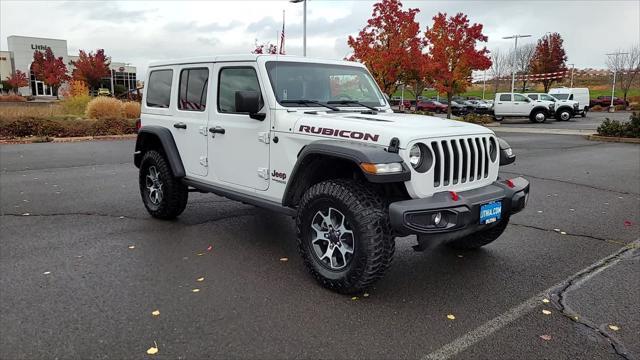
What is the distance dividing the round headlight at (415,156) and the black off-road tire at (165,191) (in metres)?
3.22

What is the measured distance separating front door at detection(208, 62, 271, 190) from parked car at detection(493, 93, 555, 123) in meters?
27.7

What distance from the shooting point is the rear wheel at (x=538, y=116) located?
95.2ft

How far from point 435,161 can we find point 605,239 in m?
3.08

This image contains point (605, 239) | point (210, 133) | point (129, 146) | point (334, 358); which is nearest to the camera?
point (334, 358)

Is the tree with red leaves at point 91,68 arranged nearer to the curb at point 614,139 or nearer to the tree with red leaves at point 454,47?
the tree with red leaves at point 454,47

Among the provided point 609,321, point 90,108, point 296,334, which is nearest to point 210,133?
point 296,334

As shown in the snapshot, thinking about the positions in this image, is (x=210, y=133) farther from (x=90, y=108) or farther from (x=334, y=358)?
(x=90, y=108)

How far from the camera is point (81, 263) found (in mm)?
4598

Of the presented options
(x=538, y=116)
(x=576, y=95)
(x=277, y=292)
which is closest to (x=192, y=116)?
(x=277, y=292)

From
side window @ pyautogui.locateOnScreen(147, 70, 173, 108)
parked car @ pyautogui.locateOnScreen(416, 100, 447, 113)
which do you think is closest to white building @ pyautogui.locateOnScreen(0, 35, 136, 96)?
parked car @ pyautogui.locateOnScreen(416, 100, 447, 113)

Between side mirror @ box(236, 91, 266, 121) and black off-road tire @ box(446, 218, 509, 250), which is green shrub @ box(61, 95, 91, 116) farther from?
black off-road tire @ box(446, 218, 509, 250)

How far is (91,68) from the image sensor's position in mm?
47781

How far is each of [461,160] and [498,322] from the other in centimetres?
124

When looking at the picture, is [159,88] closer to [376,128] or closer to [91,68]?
[376,128]
